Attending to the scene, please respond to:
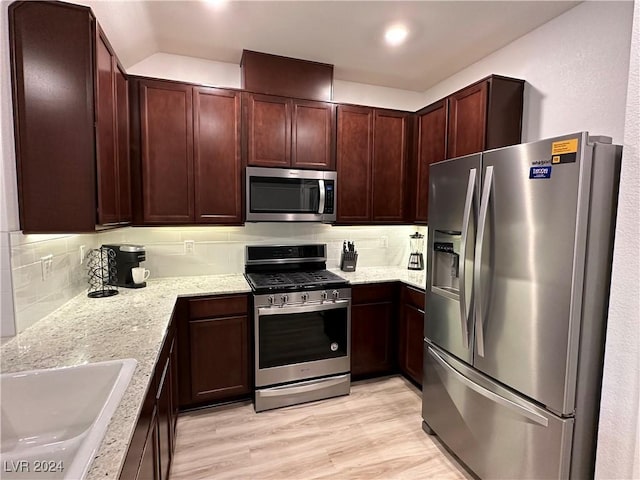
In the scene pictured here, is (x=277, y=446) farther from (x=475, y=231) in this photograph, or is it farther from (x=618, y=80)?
(x=618, y=80)

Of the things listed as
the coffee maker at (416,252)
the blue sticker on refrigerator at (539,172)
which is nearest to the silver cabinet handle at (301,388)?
the coffee maker at (416,252)

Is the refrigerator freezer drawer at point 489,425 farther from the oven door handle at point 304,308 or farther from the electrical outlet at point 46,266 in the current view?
the electrical outlet at point 46,266

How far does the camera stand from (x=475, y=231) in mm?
1750

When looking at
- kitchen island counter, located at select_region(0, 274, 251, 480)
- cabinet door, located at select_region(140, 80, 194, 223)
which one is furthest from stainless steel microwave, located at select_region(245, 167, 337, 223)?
kitchen island counter, located at select_region(0, 274, 251, 480)

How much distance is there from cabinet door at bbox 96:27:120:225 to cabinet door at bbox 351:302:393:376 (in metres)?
1.90

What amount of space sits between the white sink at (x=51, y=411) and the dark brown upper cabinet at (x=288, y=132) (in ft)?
6.15

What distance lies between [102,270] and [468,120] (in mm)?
2846

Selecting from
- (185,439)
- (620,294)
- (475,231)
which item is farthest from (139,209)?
(620,294)

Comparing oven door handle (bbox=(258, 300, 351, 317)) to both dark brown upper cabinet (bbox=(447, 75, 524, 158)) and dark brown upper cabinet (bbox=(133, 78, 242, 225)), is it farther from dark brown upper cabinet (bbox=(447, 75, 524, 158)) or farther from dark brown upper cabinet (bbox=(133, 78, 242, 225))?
dark brown upper cabinet (bbox=(447, 75, 524, 158))

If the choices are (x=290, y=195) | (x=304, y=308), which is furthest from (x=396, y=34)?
(x=304, y=308)

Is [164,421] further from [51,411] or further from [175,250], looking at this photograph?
[175,250]

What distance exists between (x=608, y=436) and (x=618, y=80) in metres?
1.82

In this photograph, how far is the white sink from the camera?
3.23 ft

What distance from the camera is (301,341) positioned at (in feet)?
8.43
